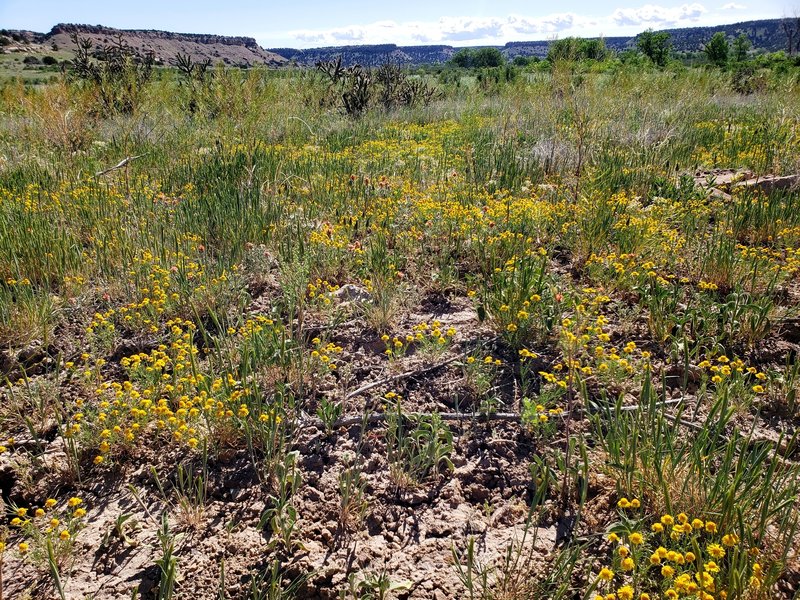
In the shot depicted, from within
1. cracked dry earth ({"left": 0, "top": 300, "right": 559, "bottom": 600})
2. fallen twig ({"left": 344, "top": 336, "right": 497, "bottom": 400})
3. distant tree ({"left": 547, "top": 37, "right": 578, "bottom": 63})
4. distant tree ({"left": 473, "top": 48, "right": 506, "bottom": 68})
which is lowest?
cracked dry earth ({"left": 0, "top": 300, "right": 559, "bottom": 600})

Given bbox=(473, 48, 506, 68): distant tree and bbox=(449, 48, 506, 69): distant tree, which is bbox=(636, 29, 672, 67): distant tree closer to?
bbox=(473, 48, 506, 68): distant tree

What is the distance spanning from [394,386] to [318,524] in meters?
1.05

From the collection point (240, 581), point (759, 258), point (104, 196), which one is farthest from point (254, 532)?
point (104, 196)

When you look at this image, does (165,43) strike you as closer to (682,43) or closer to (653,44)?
(653,44)

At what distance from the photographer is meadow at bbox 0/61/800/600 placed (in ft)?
6.46

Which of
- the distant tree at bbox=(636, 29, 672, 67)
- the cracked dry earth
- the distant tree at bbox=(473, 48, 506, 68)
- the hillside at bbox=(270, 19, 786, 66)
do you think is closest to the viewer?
the cracked dry earth

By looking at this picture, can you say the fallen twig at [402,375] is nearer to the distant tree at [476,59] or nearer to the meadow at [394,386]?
the meadow at [394,386]

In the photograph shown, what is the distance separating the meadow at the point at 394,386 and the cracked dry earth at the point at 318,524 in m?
0.01

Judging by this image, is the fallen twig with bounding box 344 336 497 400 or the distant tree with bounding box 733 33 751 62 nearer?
the fallen twig with bounding box 344 336 497 400

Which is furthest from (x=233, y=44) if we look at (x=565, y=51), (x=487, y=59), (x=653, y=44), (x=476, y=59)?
(x=565, y=51)

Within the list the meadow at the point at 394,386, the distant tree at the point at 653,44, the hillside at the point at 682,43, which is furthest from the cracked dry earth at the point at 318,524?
the hillside at the point at 682,43

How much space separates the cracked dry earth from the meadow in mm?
13

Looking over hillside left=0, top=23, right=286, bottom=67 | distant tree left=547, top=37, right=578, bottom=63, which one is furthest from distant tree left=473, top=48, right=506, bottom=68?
distant tree left=547, top=37, right=578, bottom=63

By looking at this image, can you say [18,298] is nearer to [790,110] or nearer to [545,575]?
[545,575]
